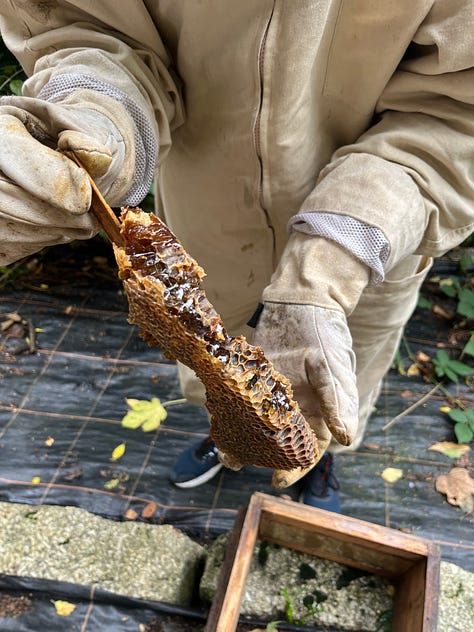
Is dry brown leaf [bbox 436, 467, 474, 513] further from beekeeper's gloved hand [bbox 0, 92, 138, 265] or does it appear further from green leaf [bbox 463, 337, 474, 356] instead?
beekeeper's gloved hand [bbox 0, 92, 138, 265]

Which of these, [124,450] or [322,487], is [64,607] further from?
[322,487]

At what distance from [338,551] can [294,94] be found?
2.12 metres

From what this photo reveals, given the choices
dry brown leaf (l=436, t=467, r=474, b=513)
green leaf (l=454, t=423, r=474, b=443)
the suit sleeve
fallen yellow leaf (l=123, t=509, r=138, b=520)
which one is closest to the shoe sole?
fallen yellow leaf (l=123, t=509, r=138, b=520)

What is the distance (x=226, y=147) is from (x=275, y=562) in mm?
2066

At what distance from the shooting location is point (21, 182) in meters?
1.17

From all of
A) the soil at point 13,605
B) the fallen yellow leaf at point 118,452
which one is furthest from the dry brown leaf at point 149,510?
the soil at point 13,605

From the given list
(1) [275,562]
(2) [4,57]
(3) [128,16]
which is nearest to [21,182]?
(3) [128,16]

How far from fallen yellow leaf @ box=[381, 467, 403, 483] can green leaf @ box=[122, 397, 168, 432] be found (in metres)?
1.53

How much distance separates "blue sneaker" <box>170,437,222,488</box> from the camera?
3.13 meters

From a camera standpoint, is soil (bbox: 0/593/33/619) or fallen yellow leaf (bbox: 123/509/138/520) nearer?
soil (bbox: 0/593/33/619)

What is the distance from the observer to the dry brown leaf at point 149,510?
297cm

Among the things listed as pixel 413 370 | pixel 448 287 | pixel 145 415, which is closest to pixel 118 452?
pixel 145 415

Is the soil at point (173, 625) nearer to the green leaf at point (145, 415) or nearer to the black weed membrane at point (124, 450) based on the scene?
the black weed membrane at point (124, 450)

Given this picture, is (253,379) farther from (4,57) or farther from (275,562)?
(4,57)
